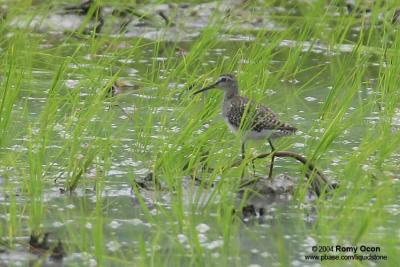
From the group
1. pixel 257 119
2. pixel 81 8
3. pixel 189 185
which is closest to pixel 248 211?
pixel 189 185

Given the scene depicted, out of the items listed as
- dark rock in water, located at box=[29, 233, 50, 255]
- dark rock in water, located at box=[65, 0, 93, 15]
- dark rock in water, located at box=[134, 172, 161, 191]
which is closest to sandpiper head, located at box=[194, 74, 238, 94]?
dark rock in water, located at box=[134, 172, 161, 191]

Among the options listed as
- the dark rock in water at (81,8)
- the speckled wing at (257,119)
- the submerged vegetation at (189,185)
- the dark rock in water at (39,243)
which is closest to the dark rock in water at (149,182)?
the submerged vegetation at (189,185)

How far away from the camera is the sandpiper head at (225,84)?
27.6 ft

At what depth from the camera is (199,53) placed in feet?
28.9

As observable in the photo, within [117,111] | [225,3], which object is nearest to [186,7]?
[225,3]

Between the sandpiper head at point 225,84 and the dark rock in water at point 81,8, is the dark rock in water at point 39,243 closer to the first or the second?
the sandpiper head at point 225,84

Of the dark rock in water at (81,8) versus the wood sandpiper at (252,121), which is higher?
the dark rock in water at (81,8)

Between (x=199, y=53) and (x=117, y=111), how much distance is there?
1.20 metres

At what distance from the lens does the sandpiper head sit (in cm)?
841

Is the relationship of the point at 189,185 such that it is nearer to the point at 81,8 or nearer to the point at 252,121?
the point at 252,121

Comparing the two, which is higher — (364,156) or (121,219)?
(364,156)

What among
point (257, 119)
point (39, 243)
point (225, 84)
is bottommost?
point (39, 243)

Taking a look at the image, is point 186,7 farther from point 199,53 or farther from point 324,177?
point 324,177

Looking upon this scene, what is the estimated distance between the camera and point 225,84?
842 centimetres
